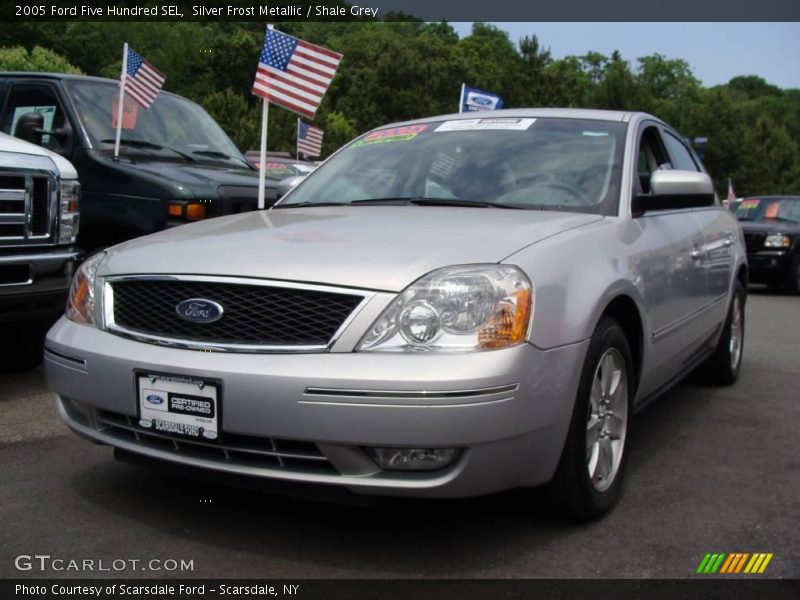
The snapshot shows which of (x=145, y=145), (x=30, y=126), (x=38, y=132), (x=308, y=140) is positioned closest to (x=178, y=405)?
(x=30, y=126)

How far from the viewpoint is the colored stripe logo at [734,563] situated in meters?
2.86

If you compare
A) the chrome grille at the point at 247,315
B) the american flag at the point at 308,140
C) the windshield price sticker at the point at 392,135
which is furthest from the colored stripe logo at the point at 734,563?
the american flag at the point at 308,140

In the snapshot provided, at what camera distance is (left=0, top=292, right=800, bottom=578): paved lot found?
9.37 ft

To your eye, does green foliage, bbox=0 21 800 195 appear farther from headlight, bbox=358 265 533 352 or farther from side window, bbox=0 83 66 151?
headlight, bbox=358 265 533 352

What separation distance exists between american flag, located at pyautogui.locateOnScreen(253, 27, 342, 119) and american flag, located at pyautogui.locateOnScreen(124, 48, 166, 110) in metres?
1.02

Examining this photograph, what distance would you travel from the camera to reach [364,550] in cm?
296

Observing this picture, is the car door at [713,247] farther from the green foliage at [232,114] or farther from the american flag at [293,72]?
the green foliage at [232,114]

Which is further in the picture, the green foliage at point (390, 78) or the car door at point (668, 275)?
the green foliage at point (390, 78)

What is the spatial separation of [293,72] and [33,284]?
14.6 feet

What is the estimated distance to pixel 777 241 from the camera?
1388cm

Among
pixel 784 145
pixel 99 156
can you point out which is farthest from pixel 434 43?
pixel 99 156

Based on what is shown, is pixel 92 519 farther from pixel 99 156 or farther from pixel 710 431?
pixel 99 156

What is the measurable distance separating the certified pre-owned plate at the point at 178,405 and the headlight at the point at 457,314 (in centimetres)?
51

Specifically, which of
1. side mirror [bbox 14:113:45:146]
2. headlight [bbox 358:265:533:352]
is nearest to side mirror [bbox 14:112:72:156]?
side mirror [bbox 14:113:45:146]
